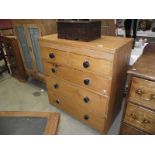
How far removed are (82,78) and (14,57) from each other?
1.69m

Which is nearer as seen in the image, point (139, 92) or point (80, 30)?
point (139, 92)

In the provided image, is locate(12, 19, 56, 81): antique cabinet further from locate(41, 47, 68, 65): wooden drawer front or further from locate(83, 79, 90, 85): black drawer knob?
locate(83, 79, 90, 85): black drawer knob

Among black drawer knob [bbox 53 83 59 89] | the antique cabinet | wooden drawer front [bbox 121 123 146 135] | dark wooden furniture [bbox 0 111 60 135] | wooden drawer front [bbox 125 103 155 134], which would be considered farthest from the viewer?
the antique cabinet

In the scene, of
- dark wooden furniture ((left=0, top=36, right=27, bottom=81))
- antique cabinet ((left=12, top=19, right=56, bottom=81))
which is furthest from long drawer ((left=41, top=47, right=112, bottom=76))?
dark wooden furniture ((left=0, top=36, right=27, bottom=81))

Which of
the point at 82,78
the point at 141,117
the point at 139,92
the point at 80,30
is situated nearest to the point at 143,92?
the point at 139,92

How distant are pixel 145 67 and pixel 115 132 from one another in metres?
0.88

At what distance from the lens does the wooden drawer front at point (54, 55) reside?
1.30 meters

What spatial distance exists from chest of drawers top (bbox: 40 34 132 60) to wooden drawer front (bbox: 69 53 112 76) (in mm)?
43

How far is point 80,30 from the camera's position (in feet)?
3.86

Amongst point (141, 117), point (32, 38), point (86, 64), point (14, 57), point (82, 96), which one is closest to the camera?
point (141, 117)

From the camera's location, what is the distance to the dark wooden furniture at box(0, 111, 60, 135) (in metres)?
0.89

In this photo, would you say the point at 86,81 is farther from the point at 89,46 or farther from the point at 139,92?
the point at 139,92

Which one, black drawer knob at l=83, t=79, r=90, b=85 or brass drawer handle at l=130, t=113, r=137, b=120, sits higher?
black drawer knob at l=83, t=79, r=90, b=85

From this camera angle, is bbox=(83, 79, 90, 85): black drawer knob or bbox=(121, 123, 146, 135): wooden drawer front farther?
bbox=(83, 79, 90, 85): black drawer knob
